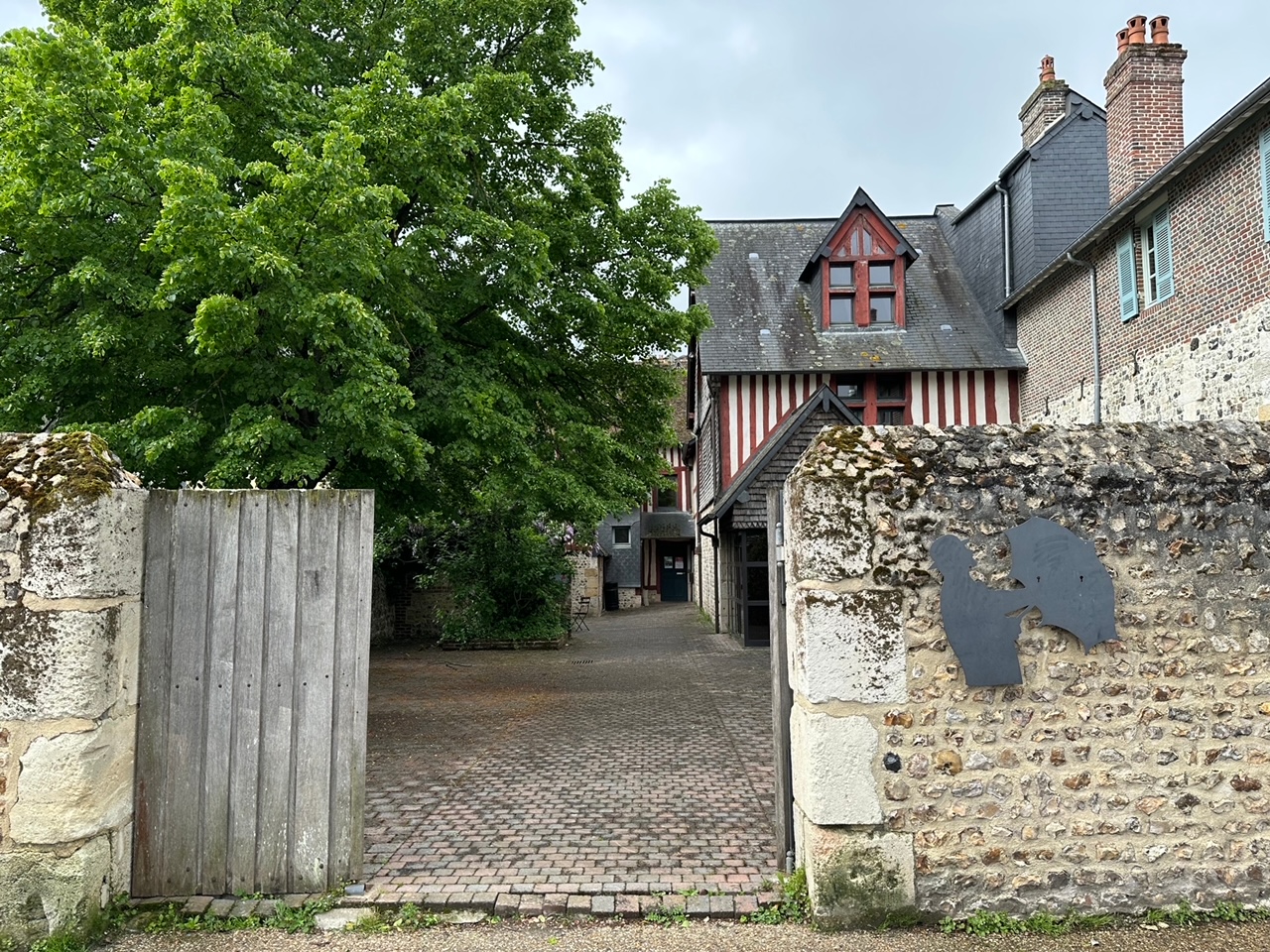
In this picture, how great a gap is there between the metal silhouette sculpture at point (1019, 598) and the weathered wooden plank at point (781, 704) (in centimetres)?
93

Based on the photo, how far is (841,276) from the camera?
20156 mm

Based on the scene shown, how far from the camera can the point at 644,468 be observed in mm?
12125

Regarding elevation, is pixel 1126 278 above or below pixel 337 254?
above

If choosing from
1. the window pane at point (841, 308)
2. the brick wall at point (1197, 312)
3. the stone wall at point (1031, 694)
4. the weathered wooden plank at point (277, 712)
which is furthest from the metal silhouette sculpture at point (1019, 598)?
the window pane at point (841, 308)

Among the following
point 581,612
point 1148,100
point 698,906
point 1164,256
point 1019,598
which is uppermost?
point 1148,100

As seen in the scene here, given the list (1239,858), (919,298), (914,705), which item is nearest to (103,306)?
(914,705)

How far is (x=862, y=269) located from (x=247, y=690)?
59.7 ft

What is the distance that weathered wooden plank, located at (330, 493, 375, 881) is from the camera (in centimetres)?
418

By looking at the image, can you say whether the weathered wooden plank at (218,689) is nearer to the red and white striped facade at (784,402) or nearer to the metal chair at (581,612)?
the red and white striped facade at (784,402)

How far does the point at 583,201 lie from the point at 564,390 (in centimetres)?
254

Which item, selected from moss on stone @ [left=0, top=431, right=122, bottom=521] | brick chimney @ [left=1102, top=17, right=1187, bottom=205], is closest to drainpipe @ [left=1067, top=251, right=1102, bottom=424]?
brick chimney @ [left=1102, top=17, right=1187, bottom=205]

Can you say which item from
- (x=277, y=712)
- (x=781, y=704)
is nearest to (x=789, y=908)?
(x=781, y=704)

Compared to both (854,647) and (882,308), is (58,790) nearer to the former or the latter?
(854,647)

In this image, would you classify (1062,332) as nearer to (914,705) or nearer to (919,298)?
(919,298)
